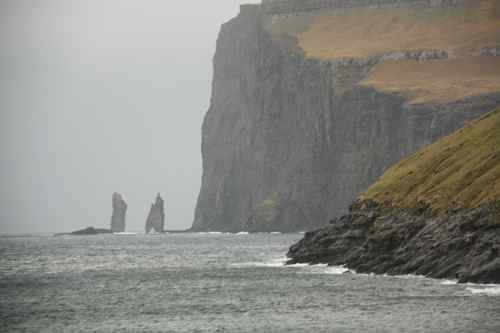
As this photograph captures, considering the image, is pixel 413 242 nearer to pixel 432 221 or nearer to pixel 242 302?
pixel 432 221

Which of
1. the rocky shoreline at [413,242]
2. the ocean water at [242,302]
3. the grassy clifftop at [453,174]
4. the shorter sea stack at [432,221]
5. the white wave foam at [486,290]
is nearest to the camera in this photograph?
the ocean water at [242,302]

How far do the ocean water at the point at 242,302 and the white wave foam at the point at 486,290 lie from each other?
3.5 inches

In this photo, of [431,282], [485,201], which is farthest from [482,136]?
[431,282]

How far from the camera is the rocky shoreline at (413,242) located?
101 meters

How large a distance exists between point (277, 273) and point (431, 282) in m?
29.4

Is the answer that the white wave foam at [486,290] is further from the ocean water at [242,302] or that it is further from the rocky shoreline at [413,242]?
the rocky shoreline at [413,242]

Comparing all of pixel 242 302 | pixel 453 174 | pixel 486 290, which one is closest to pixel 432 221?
pixel 453 174

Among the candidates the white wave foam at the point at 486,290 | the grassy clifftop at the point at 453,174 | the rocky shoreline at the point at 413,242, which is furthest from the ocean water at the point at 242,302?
the grassy clifftop at the point at 453,174

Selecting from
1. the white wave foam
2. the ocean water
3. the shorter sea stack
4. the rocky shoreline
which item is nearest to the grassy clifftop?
the shorter sea stack

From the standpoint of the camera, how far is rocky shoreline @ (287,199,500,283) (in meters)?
101

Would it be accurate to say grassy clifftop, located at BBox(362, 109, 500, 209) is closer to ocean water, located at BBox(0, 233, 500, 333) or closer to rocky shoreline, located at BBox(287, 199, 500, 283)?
rocky shoreline, located at BBox(287, 199, 500, 283)

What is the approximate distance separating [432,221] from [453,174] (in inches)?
686

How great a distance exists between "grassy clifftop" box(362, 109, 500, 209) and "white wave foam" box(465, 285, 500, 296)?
1965 centimetres

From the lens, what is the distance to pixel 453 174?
138 m
